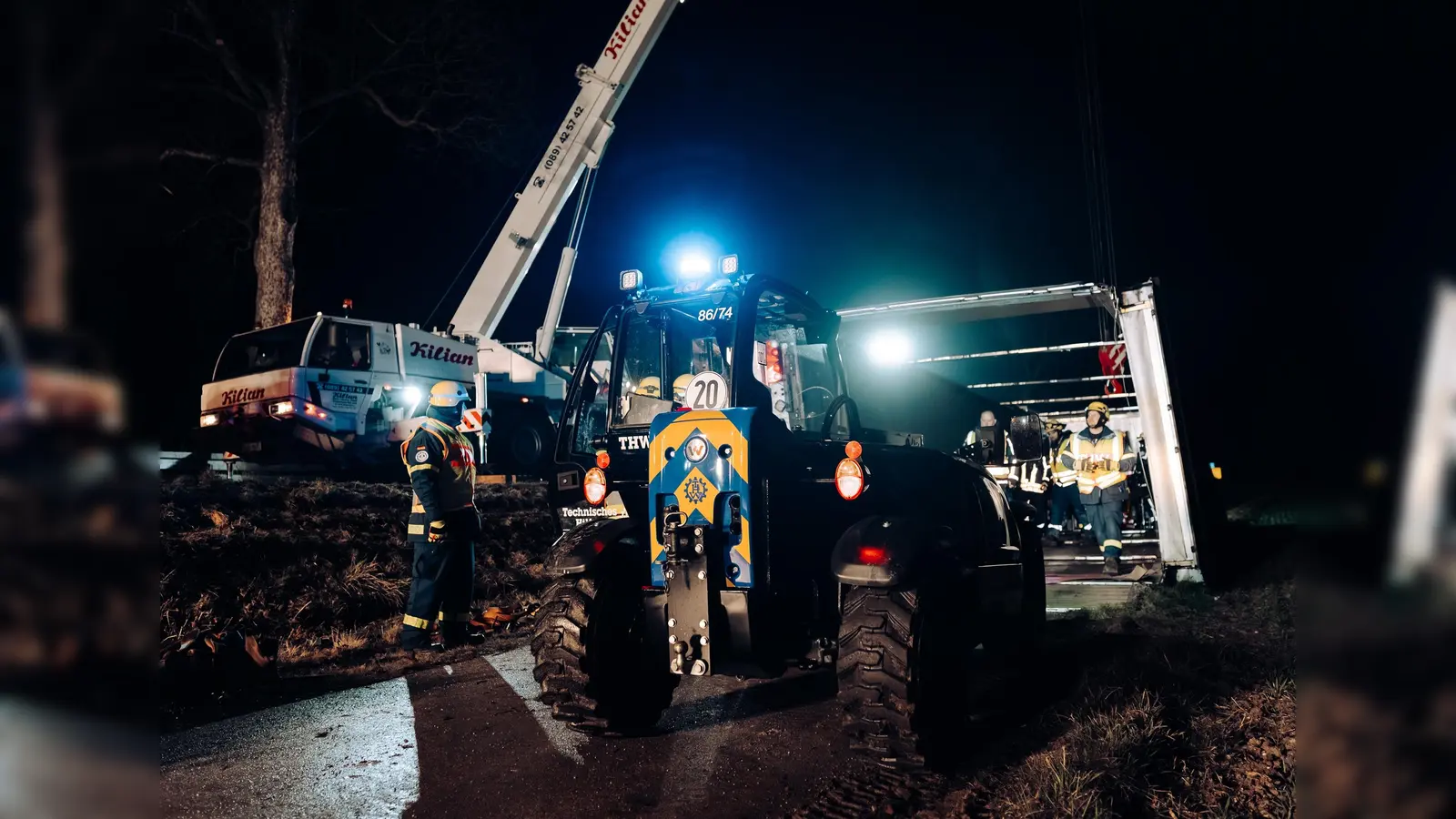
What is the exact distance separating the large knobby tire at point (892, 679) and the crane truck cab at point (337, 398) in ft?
29.0

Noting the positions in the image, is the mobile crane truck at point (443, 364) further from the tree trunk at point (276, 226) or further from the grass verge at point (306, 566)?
the grass verge at point (306, 566)

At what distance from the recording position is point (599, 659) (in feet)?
14.5

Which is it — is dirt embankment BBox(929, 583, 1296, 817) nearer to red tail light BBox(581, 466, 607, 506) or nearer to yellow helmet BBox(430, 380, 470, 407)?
red tail light BBox(581, 466, 607, 506)

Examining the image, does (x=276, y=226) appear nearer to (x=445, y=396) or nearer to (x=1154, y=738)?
(x=445, y=396)

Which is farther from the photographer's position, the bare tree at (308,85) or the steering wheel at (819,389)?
the bare tree at (308,85)

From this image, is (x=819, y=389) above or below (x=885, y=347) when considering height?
below

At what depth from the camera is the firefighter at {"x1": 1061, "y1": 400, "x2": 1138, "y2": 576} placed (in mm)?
9523

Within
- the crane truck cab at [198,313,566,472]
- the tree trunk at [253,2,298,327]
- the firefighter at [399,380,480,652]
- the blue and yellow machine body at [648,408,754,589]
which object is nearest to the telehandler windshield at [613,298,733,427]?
the blue and yellow machine body at [648,408,754,589]

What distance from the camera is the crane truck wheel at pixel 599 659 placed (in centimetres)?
437

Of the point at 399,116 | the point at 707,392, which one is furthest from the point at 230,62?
the point at 707,392

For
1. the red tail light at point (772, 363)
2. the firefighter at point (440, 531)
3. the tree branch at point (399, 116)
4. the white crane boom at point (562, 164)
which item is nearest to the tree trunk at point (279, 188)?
the tree branch at point (399, 116)

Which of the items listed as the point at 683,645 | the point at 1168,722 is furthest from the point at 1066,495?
the point at 683,645

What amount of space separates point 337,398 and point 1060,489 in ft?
33.0

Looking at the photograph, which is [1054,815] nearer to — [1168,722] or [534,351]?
[1168,722]
